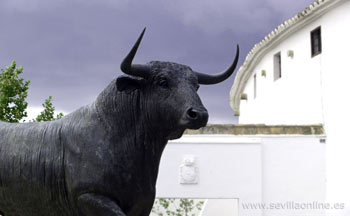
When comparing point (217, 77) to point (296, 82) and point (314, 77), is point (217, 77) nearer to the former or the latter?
point (314, 77)

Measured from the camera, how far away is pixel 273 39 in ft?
46.6

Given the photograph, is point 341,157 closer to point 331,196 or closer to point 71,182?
point 331,196

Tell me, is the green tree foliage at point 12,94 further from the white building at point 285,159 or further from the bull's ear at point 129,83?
the bull's ear at point 129,83

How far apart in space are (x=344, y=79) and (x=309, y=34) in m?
2.20

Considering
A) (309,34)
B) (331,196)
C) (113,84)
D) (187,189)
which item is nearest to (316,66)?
(309,34)

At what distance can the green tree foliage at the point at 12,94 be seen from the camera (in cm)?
1002

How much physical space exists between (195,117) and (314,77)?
34.8 ft

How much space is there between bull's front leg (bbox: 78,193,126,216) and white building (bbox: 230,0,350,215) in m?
9.03

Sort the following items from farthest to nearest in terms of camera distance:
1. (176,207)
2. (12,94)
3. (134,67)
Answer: (176,207), (12,94), (134,67)

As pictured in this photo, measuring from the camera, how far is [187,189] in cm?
1068

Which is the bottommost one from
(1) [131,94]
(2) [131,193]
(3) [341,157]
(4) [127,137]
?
(2) [131,193]

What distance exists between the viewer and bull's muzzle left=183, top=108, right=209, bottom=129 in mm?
2402

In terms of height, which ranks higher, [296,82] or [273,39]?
[273,39]

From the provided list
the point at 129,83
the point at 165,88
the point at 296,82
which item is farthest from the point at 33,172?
the point at 296,82
